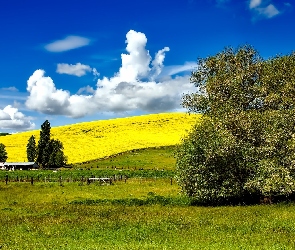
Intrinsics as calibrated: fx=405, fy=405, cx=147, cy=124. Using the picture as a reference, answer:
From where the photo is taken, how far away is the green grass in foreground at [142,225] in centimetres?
2177

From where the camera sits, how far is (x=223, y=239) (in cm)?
2264

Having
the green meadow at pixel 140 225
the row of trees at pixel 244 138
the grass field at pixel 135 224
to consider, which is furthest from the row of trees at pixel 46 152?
the row of trees at pixel 244 138

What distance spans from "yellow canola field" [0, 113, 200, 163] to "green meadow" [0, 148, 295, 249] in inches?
2572

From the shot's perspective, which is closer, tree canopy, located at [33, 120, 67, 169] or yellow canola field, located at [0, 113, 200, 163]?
tree canopy, located at [33, 120, 67, 169]

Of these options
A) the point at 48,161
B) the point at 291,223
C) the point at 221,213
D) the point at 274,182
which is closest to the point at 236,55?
the point at 274,182

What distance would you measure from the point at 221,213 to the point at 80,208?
43.1ft

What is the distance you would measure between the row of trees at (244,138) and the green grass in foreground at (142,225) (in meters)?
2.68

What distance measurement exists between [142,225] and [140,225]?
15 centimetres

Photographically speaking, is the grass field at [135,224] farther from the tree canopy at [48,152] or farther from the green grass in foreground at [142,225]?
the tree canopy at [48,152]

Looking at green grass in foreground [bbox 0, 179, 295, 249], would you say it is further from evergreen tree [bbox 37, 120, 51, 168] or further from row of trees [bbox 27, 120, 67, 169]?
evergreen tree [bbox 37, 120, 51, 168]

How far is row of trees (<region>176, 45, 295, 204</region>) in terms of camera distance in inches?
1491

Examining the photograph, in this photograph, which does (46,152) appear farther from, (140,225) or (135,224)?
(140,225)

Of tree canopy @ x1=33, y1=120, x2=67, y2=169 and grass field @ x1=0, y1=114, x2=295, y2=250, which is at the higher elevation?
tree canopy @ x1=33, y1=120, x2=67, y2=169

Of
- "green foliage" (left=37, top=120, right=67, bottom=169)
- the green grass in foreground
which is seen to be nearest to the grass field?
the green grass in foreground
